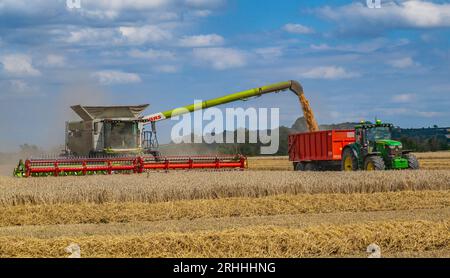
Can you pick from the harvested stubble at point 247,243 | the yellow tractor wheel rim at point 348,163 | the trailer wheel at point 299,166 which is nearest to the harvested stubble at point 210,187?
the yellow tractor wheel rim at point 348,163

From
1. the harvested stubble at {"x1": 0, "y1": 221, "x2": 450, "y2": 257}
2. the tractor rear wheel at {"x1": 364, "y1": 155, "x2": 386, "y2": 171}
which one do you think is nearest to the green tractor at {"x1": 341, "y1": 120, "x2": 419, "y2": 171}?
the tractor rear wheel at {"x1": 364, "y1": 155, "x2": 386, "y2": 171}

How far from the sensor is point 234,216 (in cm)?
1694

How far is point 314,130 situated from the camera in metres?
31.9

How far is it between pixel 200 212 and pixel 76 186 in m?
3.43

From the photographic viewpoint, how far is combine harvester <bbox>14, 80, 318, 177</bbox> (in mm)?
26219

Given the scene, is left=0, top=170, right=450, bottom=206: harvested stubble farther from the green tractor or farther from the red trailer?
the red trailer

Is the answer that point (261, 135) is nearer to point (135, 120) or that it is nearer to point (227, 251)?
point (135, 120)

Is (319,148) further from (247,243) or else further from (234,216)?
(247,243)

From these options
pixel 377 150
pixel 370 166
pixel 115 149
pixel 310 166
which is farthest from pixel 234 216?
pixel 310 166

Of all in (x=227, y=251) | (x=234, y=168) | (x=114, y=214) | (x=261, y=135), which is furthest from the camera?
(x=261, y=135)

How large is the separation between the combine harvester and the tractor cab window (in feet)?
16.5

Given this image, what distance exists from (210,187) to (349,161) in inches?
355

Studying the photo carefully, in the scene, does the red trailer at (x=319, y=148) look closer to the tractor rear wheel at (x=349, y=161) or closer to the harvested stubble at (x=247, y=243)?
the tractor rear wheel at (x=349, y=161)

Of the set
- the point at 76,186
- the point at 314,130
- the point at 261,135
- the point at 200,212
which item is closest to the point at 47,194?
the point at 76,186
